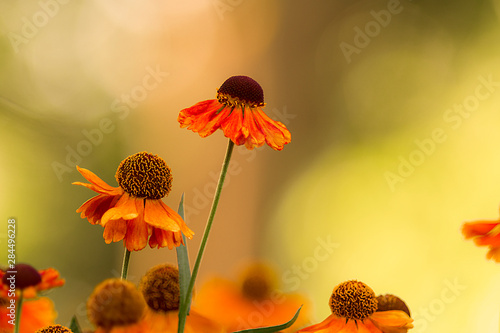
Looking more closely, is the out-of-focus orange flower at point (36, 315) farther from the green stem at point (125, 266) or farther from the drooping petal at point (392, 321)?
the drooping petal at point (392, 321)

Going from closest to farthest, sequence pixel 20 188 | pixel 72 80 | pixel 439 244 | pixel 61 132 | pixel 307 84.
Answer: pixel 20 188
pixel 61 132
pixel 72 80
pixel 439 244
pixel 307 84

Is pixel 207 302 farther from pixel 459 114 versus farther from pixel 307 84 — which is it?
pixel 307 84

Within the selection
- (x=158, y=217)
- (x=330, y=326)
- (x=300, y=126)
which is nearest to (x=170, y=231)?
(x=158, y=217)

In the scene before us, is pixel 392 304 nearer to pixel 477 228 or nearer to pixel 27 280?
pixel 477 228

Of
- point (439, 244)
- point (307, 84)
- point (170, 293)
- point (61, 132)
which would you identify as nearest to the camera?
point (170, 293)

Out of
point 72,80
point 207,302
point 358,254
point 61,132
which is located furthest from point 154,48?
point 207,302

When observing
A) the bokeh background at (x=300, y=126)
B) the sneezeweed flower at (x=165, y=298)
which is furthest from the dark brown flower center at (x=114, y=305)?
the bokeh background at (x=300, y=126)
